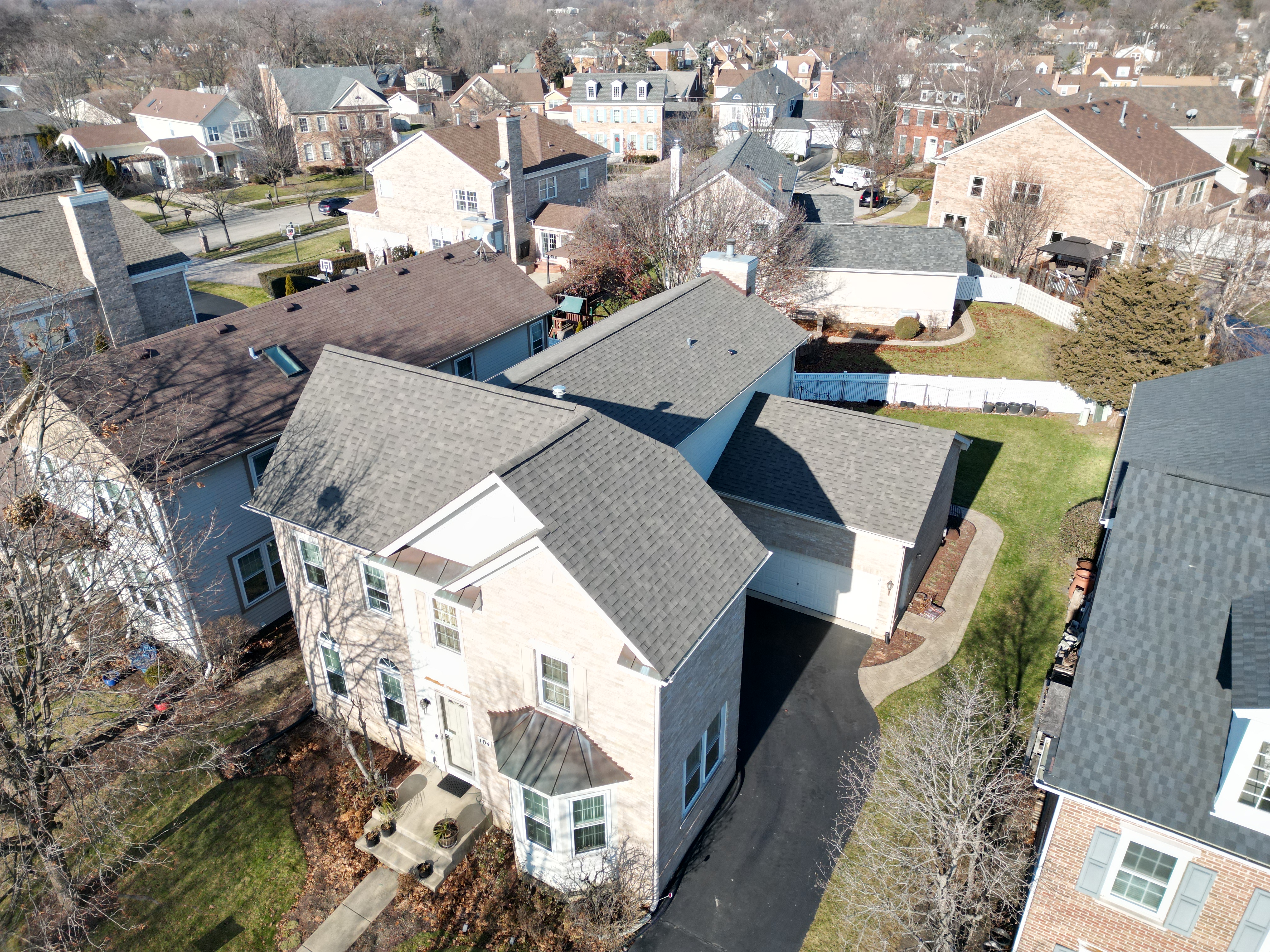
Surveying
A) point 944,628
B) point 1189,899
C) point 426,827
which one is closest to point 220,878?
point 426,827

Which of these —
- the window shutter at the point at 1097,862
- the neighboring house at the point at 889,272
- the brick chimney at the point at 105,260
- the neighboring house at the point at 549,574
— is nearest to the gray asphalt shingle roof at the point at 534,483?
the neighboring house at the point at 549,574

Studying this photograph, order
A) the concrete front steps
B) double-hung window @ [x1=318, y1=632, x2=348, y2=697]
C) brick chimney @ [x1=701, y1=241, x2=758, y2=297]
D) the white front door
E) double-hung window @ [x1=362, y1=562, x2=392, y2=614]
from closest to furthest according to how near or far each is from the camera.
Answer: the concrete front steps → double-hung window @ [x1=362, y1=562, x2=392, y2=614] → the white front door → double-hung window @ [x1=318, y1=632, x2=348, y2=697] → brick chimney @ [x1=701, y1=241, x2=758, y2=297]

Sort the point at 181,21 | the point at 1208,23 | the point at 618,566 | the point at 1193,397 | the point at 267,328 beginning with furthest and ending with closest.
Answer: the point at 181,21 → the point at 1208,23 → the point at 267,328 → the point at 1193,397 → the point at 618,566

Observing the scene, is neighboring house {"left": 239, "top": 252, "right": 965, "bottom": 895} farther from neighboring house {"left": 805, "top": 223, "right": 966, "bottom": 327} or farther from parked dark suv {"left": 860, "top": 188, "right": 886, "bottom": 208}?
parked dark suv {"left": 860, "top": 188, "right": 886, "bottom": 208}

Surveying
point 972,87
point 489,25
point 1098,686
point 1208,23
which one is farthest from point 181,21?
point 1098,686

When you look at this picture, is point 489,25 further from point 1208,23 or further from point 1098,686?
point 1098,686

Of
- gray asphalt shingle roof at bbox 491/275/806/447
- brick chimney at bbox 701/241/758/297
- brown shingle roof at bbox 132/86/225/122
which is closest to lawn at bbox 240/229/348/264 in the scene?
brown shingle roof at bbox 132/86/225/122
